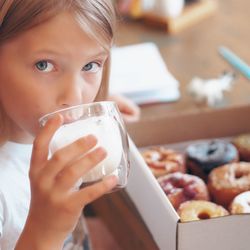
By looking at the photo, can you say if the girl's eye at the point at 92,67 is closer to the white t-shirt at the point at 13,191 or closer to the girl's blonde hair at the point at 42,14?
the girl's blonde hair at the point at 42,14

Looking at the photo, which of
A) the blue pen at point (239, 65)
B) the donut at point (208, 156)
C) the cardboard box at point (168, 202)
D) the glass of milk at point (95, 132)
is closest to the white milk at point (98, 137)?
the glass of milk at point (95, 132)

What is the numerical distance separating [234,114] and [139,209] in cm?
32

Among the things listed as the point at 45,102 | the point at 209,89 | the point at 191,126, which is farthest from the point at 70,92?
the point at 209,89

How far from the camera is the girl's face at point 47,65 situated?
81 centimetres

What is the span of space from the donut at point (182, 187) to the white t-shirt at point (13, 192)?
227 millimetres

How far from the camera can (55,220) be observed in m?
0.70

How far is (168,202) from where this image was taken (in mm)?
804

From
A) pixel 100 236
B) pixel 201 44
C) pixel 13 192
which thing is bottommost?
pixel 100 236

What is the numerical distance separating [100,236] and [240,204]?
0.37m

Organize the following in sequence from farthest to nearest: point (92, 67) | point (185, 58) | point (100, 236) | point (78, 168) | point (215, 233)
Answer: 1. point (185, 58)
2. point (100, 236)
3. point (92, 67)
4. point (215, 233)
5. point (78, 168)

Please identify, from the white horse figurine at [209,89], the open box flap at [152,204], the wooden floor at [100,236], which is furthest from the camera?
the white horse figurine at [209,89]

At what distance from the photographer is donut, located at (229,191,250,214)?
875 mm

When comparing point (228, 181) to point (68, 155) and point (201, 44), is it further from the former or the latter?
point (201, 44)

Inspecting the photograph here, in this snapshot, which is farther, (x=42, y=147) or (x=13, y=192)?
(x=13, y=192)
